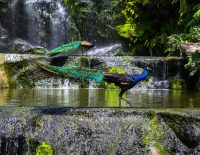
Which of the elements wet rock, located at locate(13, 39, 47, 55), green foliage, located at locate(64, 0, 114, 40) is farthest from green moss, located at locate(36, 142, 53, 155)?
green foliage, located at locate(64, 0, 114, 40)

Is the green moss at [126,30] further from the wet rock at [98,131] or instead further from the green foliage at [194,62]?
the wet rock at [98,131]

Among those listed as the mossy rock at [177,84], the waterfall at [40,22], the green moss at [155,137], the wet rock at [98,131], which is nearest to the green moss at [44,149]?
the wet rock at [98,131]

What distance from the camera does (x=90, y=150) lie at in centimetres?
587

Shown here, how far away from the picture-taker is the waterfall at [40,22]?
58.1 feet

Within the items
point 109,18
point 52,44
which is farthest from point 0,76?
point 109,18

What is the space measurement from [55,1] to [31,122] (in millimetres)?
12795

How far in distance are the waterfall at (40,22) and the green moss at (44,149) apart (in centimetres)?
1200

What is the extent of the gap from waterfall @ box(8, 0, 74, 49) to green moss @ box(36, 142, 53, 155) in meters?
12.0

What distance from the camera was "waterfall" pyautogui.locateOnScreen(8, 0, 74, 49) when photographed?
17.7 metres

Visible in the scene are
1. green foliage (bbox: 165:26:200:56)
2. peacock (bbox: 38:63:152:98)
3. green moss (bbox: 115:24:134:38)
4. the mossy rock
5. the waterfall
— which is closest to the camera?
peacock (bbox: 38:63:152:98)

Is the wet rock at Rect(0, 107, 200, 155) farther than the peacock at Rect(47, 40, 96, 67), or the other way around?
the peacock at Rect(47, 40, 96, 67)

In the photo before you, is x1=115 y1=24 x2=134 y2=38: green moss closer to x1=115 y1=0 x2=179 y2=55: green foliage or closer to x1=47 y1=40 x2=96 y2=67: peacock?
x1=115 y1=0 x2=179 y2=55: green foliage

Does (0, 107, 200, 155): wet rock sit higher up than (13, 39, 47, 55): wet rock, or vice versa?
(13, 39, 47, 55): wet rock

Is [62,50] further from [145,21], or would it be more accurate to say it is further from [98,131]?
[98,131]
